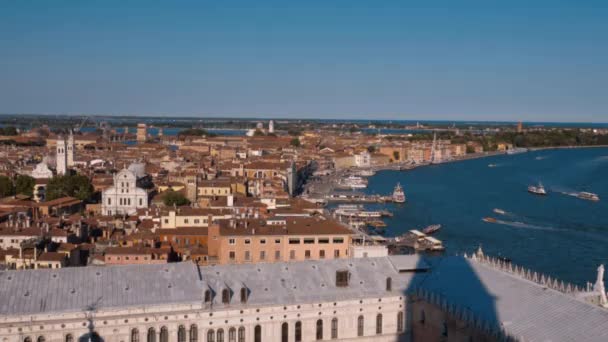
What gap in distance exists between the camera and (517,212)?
3566 centimetres

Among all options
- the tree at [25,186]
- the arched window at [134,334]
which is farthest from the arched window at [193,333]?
the tree at [25,186]

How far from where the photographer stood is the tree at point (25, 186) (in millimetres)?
35531

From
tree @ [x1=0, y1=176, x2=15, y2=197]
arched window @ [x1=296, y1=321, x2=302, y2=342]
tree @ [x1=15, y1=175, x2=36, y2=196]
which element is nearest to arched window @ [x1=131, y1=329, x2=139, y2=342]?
arched window @ [x1=296, y1=321, x2=302, y2=342]

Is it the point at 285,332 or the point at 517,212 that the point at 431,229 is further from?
the point at 285,332

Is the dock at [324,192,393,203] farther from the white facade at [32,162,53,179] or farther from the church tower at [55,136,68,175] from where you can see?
the white facade at [32,162,53,179]

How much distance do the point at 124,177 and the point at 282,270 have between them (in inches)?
830

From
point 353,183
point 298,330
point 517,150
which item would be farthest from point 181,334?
point 517,150

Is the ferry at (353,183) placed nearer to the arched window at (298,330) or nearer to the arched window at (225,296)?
the arched window at (298,330)

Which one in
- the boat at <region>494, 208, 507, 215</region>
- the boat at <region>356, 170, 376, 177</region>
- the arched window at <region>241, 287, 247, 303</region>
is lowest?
the boat at <region>356, 170, 376, 177</region>

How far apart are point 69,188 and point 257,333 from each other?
83.4 feet

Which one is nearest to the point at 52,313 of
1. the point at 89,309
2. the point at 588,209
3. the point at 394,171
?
the point at 89,309

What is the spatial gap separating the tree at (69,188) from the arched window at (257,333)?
79.2ft

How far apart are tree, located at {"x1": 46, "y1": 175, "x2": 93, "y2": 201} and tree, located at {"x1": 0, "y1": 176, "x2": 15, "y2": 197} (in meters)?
2.09

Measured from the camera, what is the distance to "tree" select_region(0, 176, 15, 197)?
3494 centimetres
